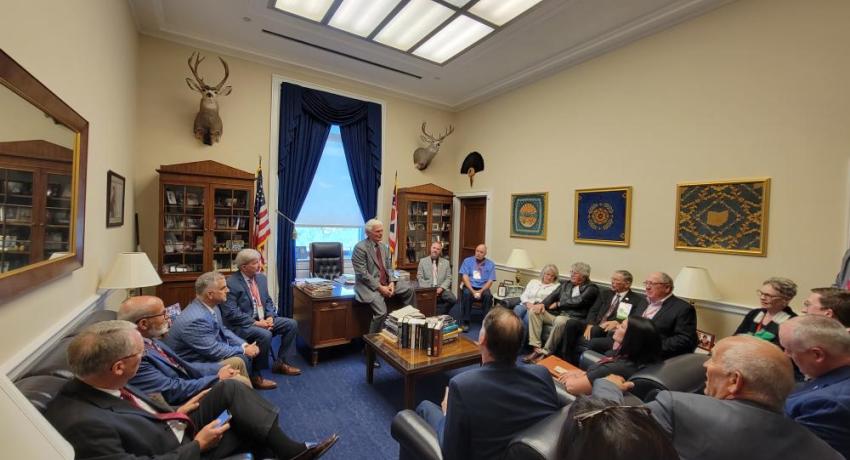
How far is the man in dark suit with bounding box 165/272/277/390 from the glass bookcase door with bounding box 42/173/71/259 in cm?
75

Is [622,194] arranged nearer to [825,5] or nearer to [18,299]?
[825,5]

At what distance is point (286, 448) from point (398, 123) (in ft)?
17.1

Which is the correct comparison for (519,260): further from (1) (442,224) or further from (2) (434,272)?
(1) (442,224)

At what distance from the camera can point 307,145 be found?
17.1 feet

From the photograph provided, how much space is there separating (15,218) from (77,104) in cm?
113

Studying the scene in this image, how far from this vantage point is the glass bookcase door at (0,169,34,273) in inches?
48.9

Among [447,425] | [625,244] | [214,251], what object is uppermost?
[625,244]

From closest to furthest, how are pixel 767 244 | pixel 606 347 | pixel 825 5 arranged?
1. pixel 825 5
2. pixel 767 244
3. pixel 606 347

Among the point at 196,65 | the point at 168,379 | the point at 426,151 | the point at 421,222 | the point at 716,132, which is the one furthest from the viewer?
the point at 421,222

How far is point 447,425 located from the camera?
54.9 inches

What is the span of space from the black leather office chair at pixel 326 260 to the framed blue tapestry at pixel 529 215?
9.28 ft

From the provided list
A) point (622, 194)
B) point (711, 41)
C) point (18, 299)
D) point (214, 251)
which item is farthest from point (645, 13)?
point (214, 251)

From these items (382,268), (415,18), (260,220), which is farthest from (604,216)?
(260,220)

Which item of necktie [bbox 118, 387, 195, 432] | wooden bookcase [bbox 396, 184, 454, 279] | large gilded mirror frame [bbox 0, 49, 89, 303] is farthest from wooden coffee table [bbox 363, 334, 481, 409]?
wooden bookcase [bbox 396, 184, 454, 279]
